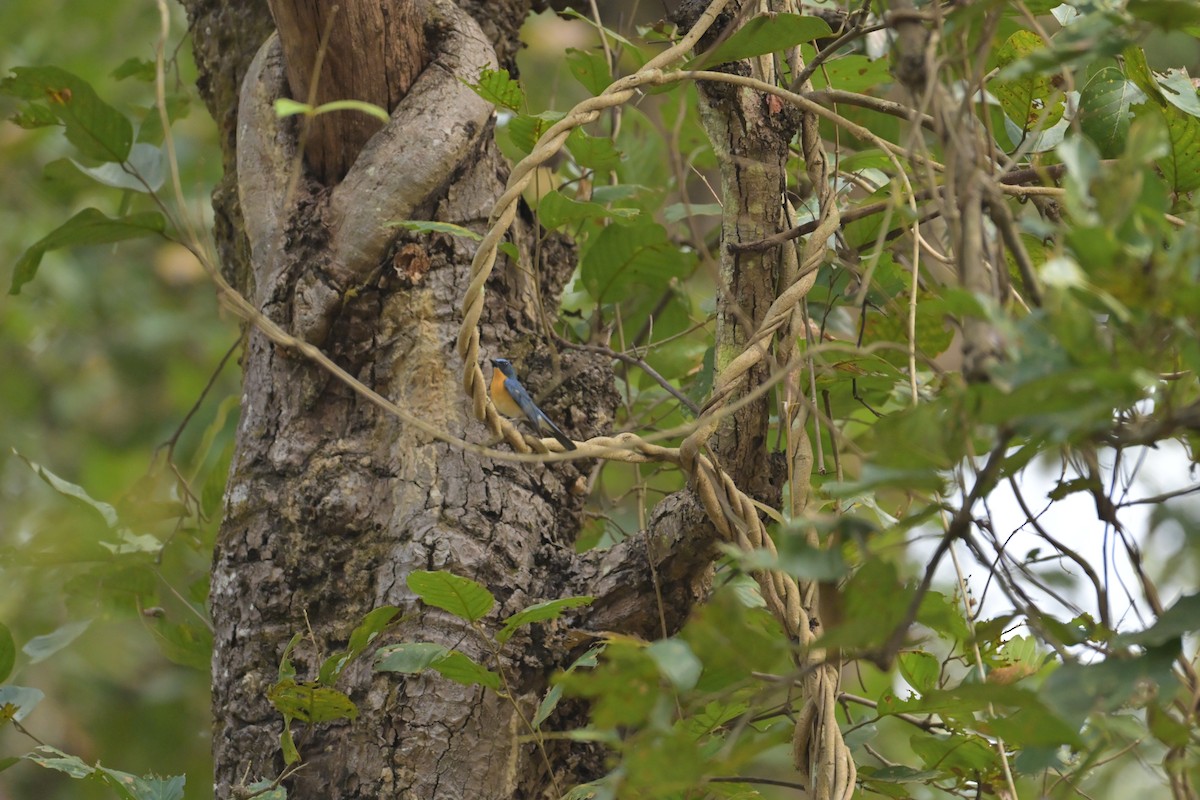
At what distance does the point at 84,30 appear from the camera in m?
3.50

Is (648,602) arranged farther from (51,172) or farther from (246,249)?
(51,172)

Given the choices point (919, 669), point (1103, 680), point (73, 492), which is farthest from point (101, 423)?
point (1103, 680)

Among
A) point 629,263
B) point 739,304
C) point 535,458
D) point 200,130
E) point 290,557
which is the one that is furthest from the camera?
point 200,130

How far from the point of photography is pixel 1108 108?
131cm

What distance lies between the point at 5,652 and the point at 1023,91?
1.54 meters

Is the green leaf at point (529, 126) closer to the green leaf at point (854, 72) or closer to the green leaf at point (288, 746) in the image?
the green leaf at point (854, 72)

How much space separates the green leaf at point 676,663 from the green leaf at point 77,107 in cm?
138

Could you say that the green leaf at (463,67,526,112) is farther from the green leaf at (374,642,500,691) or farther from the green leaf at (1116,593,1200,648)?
the green leaf at (1116,593,1200,648)

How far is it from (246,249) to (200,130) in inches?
112

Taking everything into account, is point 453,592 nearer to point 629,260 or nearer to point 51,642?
point 629,260

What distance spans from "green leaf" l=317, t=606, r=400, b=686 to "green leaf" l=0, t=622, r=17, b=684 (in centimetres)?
49

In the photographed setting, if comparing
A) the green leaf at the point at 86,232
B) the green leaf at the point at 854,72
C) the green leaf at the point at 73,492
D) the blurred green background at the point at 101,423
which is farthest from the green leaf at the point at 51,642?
the green leaf at the point at 854,72

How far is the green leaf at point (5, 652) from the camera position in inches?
54.0

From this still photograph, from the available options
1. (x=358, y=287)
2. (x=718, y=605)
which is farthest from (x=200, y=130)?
(x=718, y=605)
